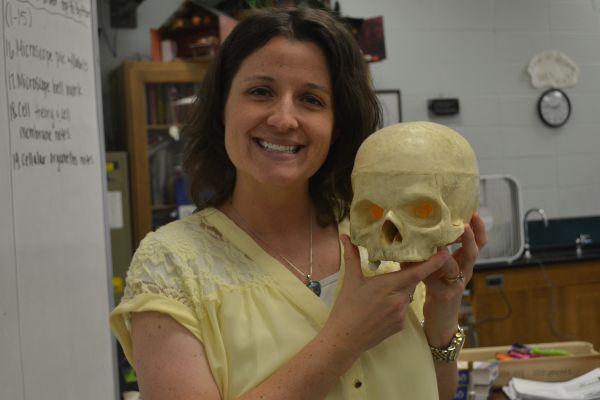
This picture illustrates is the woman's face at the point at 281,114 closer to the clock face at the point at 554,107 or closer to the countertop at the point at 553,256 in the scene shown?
the countertop at the point at 553,256

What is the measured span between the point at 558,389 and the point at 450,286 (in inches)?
46.6

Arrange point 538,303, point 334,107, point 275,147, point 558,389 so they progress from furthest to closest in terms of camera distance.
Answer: point 538,303 < point 558,389 < point 334,107 < point 275,147

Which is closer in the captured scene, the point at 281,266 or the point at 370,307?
the point at 370,307

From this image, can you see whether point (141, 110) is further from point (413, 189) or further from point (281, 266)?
point (413, 189)

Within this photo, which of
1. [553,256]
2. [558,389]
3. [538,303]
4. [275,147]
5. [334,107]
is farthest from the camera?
[553,256]

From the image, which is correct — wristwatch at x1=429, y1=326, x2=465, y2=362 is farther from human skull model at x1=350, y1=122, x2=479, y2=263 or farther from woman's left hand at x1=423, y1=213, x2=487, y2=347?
human skull model at x1=350, y1=122, x2=479, y2=263

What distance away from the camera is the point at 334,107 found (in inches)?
53.4

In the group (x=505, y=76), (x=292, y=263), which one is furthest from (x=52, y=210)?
(x=505, y=76)

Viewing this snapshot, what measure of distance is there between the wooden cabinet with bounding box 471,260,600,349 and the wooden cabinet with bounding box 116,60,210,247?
2071 mm

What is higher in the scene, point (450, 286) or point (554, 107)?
point (554, 107)

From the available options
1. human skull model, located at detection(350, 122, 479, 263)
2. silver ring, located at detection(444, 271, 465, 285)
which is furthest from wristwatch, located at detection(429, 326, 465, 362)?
human skull model, located at detection(350, 122, 479, 263)

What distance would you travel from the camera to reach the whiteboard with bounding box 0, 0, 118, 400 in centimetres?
133

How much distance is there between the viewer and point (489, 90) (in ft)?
17.1

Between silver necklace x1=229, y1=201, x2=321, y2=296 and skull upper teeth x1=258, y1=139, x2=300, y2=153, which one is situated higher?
skull upper teeth x1=258, y1=139, x2=300, y2=153
